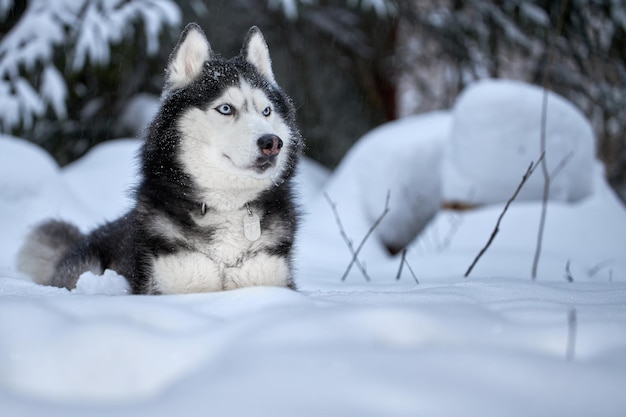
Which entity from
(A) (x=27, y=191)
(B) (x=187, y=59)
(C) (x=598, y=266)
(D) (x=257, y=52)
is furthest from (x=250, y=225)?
(C) (x=598, y=266)

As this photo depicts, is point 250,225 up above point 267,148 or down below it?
below

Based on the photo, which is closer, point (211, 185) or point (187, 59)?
point (211, 185)

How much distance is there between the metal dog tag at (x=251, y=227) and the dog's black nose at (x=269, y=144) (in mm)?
298

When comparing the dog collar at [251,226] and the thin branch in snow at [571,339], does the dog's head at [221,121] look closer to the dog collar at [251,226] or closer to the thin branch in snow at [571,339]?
the dog collar at [251,226]

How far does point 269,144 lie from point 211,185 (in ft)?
1.08

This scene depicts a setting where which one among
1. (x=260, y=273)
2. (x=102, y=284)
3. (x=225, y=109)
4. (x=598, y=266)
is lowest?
(x=598, y=266)

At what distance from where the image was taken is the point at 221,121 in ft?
8.64

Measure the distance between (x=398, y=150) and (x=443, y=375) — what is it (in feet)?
20.5

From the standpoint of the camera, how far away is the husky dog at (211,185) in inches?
98.3

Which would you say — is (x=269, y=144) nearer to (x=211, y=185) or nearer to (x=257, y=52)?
(x=211, y=185)

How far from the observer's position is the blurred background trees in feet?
22.7

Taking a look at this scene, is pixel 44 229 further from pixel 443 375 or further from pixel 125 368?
pixel 443 375

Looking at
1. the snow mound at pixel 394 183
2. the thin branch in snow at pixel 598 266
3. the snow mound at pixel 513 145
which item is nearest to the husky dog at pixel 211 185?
the thin branch in snow at pixel 598 266

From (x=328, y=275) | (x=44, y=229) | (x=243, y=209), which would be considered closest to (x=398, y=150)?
(x=328, y=275)
